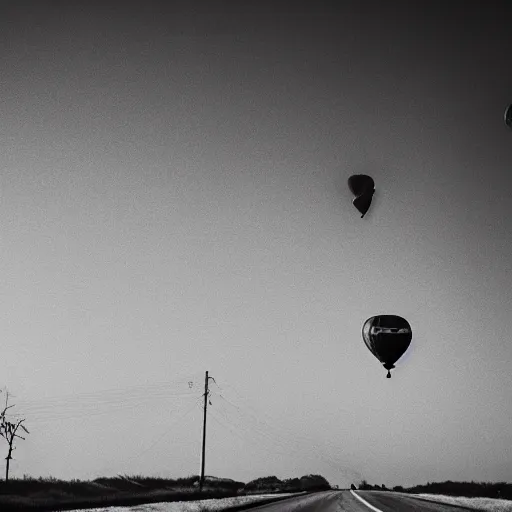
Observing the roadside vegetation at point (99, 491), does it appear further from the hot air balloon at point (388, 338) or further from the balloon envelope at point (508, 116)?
the balloon envelope at point (508, 116)

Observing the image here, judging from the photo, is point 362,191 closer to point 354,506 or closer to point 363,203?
point 363,203

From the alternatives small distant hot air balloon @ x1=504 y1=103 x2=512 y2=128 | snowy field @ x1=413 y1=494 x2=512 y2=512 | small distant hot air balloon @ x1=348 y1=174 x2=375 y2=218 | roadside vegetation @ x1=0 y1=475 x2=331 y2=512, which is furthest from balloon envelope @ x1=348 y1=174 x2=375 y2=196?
roadside vegetation @ x1=0 y1=475 x2=331 y2=512

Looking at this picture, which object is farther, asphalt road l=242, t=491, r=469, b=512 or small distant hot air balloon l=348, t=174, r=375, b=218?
small distant hot air balloon l=348, t=174, r=375, b=218

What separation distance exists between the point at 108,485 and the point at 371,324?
41.1m

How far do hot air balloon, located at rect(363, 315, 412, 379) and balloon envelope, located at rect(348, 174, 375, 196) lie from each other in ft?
22.9

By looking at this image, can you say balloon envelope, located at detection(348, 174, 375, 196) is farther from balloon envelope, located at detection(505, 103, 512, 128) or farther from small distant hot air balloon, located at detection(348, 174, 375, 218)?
balloon envelope, located at detection(505, 103, 512, 128)

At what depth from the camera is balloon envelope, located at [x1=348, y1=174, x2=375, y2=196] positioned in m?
31.5

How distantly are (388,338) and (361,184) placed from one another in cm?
853

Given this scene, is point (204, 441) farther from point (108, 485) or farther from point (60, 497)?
point (108, 485)

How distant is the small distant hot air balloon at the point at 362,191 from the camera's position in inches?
1236

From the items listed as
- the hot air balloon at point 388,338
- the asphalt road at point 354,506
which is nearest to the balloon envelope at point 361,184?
the hot air balloon at point 388,338

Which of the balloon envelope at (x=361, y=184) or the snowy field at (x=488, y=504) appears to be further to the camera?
the balloon envelope at (x=361, y=184)

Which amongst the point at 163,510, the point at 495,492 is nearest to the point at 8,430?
the point at 163,510

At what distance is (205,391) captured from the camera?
167 feet
